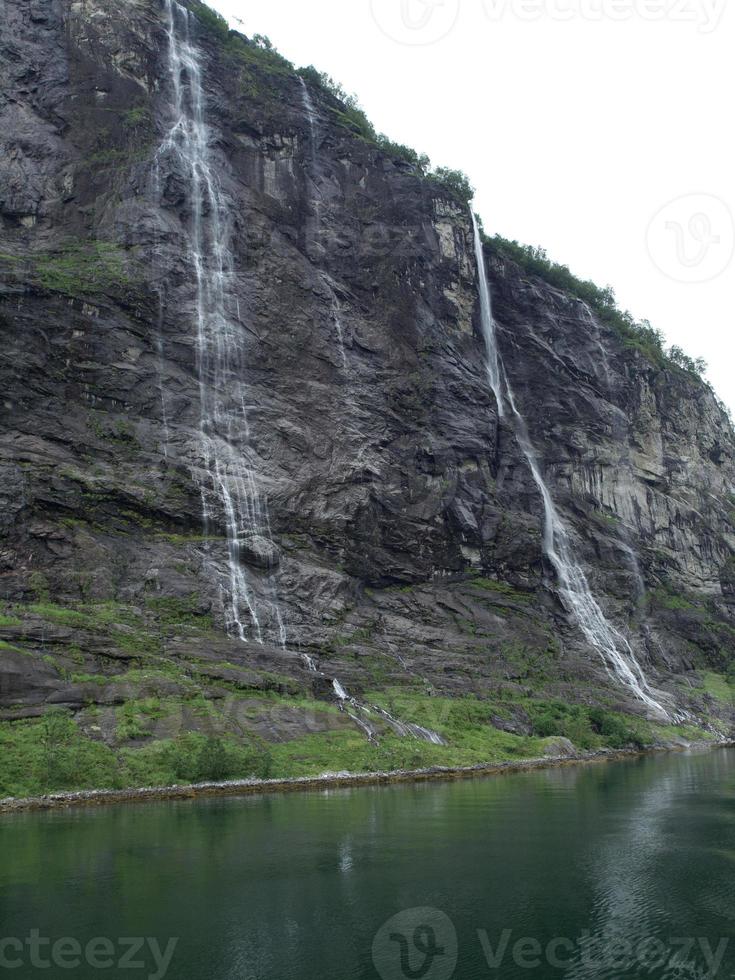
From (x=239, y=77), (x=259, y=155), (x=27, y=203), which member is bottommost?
(x=27, y=203)

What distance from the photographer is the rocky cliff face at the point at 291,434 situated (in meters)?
48.2

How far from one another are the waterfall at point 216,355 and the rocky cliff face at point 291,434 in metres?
0.50

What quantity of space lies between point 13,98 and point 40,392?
33225mm

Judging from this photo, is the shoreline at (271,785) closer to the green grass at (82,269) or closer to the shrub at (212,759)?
the shrub at (212,759)

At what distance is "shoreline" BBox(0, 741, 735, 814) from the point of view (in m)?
30.2

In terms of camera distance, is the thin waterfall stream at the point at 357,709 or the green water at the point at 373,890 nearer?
the green water at the point at 373,890

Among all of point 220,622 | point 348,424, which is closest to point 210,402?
point 348,424

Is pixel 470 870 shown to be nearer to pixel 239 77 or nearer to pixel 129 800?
pixel 129 800

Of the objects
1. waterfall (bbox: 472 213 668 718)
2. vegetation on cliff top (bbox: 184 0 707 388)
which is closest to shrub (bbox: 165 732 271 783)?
waterfall (bbox: 472 213 668 718)

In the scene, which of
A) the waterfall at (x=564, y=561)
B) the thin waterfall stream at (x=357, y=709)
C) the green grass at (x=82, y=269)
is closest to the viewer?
the thin waterfall stream at (x=357, y=709)

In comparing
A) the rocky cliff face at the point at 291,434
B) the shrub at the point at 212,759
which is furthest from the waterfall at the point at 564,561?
the shrub at the point at 212,759

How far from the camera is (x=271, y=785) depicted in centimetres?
3500

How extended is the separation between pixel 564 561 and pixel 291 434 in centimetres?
2931

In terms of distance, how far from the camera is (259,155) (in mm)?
77938
